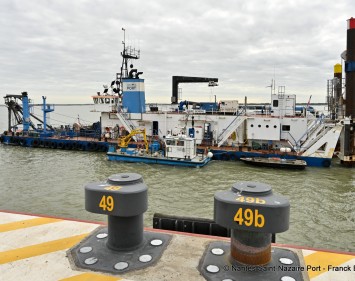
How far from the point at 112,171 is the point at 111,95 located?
49.9ft

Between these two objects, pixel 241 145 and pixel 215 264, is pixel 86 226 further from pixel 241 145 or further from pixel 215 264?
pixel 241 145

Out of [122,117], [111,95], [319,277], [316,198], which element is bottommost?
[316,198]

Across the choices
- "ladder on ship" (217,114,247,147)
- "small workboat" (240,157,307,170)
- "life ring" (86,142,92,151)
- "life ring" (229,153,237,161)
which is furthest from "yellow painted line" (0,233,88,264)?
"life ring" (86,142,92,151)

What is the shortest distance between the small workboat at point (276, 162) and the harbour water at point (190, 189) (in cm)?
53

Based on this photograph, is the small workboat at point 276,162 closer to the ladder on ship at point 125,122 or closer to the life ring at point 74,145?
the ladder on ship at point 125,122

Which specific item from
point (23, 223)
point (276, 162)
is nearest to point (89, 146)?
point (276, 162)

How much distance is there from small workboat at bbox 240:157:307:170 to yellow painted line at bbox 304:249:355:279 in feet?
58.0

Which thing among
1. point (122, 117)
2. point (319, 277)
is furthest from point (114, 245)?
point (122, 117)

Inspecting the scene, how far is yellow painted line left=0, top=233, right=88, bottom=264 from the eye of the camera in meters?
4.36

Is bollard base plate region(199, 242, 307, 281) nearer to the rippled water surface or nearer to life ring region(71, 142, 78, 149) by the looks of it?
the rippled water surface

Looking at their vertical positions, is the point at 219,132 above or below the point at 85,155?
above

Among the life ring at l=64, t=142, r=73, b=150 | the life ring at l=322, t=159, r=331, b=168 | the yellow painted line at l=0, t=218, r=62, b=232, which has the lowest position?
the life ring at l=322, t=159, r=331, b=168

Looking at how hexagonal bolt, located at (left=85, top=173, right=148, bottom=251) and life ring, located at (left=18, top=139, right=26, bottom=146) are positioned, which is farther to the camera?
life ring, located at (left=18, top=139, right=26, bottom=146)

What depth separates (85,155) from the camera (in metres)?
27.9
